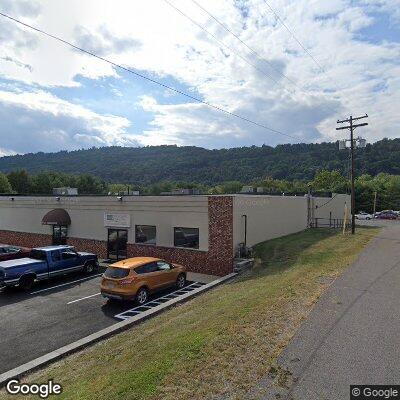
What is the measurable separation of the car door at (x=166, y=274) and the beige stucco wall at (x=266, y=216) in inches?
167

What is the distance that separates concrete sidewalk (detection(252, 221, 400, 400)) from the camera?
598cm

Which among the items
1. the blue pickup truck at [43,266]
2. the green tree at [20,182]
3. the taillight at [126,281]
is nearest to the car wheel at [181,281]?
the taillight at [126,281]

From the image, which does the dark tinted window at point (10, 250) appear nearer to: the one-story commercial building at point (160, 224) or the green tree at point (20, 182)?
the one-story commercial building at point (160, 224)

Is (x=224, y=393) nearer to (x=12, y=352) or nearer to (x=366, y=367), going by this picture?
(x=366, y=367)

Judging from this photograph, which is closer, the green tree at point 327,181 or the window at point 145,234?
the window at point 145,234

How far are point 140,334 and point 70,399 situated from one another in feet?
13.5

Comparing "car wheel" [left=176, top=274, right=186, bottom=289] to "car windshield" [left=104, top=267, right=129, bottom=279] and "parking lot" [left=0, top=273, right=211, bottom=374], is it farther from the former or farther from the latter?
"car windshield" [left=104, top=267, right=129, bottom=279]

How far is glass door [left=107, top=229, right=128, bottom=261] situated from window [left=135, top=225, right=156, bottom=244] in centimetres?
101

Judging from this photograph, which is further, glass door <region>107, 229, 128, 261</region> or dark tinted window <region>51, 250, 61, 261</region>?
glass door <region>107, 229, 128, 261</region>

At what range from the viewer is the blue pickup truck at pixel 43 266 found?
16663 millimetres

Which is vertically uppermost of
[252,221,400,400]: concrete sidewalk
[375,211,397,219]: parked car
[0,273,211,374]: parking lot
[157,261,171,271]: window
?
[252,221,400,400]: concrete sidewalk

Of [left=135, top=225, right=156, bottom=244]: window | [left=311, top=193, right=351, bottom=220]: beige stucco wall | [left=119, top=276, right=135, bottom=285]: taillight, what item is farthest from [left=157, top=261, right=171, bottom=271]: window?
[left=311, top=193, right=351, bottom=220]: beige stucco wall

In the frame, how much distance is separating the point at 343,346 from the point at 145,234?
651 inches

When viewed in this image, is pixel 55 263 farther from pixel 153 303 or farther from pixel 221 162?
pixel 221 162
